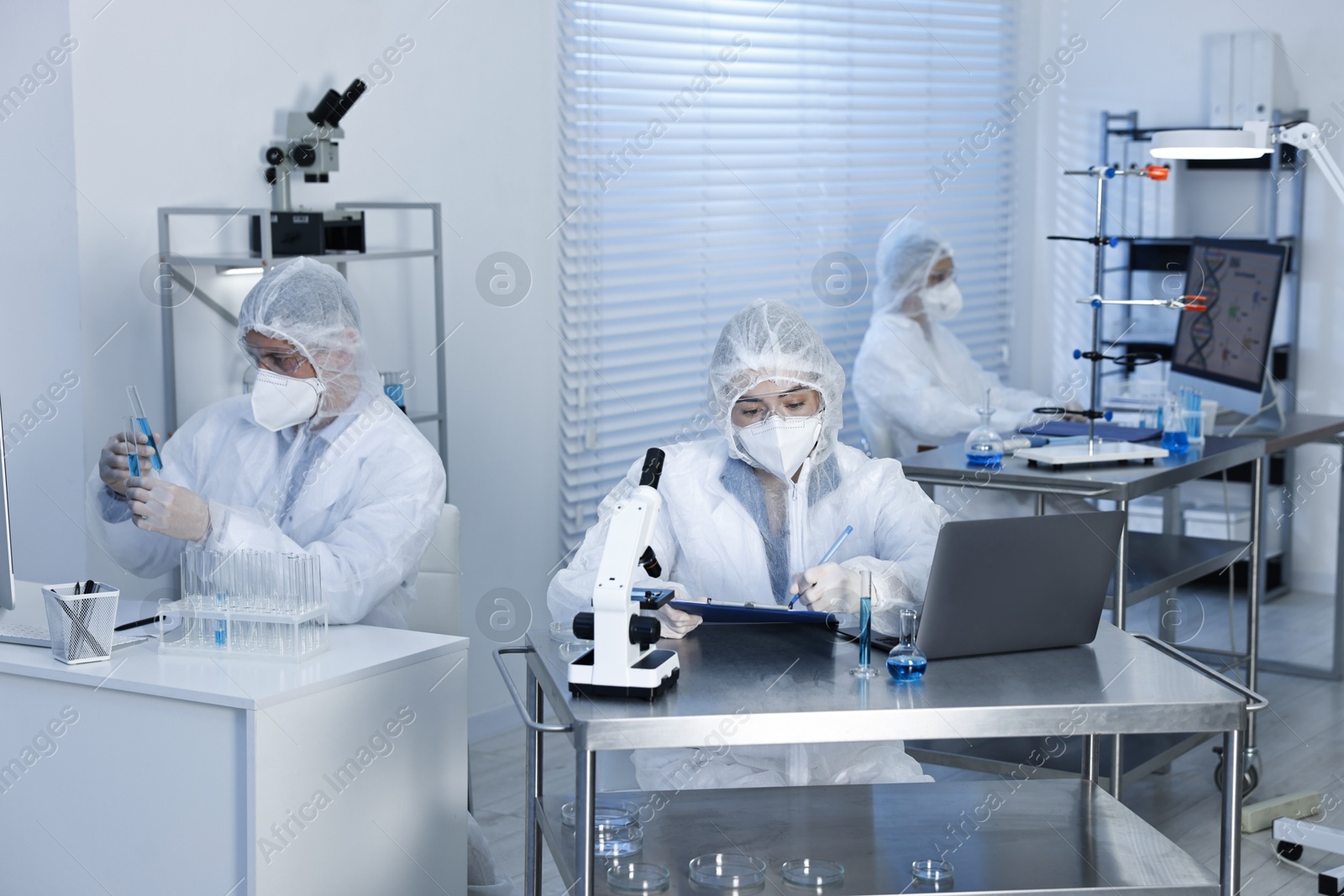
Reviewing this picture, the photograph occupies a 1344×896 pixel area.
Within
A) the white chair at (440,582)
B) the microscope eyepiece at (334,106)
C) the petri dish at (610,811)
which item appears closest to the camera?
the petri dish at (610,811)

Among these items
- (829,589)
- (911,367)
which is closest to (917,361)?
(911,367)

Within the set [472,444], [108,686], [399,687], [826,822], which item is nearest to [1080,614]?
[826,822]

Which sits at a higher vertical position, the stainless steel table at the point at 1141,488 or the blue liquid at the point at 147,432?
the blue liquid at the point at 147,432

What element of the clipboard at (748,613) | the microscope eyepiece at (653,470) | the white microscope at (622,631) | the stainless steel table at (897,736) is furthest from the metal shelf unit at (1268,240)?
the white microscope at (622,631)

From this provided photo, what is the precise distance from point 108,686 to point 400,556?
0.71m

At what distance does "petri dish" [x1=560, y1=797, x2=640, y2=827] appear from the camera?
6.55 feet

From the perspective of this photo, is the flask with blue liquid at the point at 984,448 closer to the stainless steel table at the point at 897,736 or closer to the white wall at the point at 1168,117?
the stainless steel table at the point at 897,736

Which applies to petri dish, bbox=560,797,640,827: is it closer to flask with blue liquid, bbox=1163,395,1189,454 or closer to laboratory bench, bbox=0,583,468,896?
laboratory bench, bbox=0,583,468,896

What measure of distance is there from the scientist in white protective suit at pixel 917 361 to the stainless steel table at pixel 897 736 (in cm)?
253

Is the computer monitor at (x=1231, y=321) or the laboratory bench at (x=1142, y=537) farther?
the computer monitor at (x=1231, y=321)

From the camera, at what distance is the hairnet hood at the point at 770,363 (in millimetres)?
2488

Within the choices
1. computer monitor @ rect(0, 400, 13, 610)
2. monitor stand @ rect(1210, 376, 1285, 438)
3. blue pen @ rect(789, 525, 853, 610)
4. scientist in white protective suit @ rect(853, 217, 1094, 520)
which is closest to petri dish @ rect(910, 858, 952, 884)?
blue pen @ rect(789, 525, 853, 610)

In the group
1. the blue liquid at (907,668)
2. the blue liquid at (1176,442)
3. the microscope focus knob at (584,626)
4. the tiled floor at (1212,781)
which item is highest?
the blue liquid at (1176,442)

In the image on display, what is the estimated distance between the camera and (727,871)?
1.83 meters
